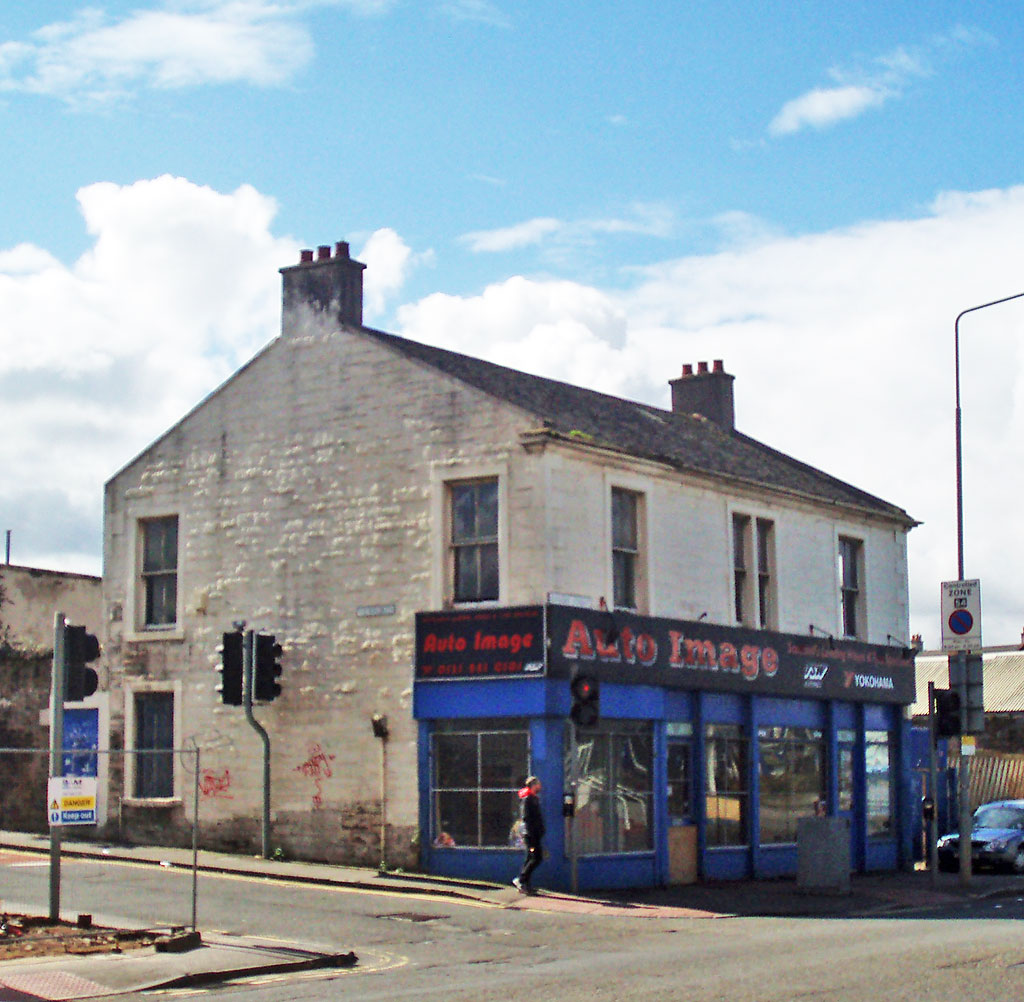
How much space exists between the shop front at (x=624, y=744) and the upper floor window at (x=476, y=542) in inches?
24.9

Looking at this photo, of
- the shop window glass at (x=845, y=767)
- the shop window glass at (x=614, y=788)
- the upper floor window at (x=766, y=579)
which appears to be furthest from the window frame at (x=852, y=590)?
the shop window glass at (x=614, y=788)

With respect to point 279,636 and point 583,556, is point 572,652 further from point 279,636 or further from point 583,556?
point 279,636

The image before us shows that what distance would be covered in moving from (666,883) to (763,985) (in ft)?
40.8

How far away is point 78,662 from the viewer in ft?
57.7

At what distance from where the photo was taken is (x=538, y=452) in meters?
24.4

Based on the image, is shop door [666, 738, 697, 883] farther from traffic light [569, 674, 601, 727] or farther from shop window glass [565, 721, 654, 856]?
traffic light [569, 674, 601, 727]

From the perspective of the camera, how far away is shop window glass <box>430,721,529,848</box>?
24.1 metres

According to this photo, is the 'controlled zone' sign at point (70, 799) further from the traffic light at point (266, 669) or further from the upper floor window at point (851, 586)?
the upper floor window at point (851, 586)

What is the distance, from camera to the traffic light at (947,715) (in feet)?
87.6

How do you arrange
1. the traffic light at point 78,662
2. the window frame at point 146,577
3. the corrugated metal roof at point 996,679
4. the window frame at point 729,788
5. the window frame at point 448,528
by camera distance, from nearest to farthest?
the traffic light at point 78,662, the window frame at point 448,528, the window frame at point 729,788, the window frame at point 146,577, the corrugated metal roof at point 996,679

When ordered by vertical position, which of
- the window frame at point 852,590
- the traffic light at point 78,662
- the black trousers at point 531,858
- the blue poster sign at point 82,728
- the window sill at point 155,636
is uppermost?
the window frame at point 852,590

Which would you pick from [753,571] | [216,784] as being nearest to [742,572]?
[753,571]

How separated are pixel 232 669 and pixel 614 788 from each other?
20.6ft

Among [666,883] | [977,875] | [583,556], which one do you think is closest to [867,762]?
[977,875]
